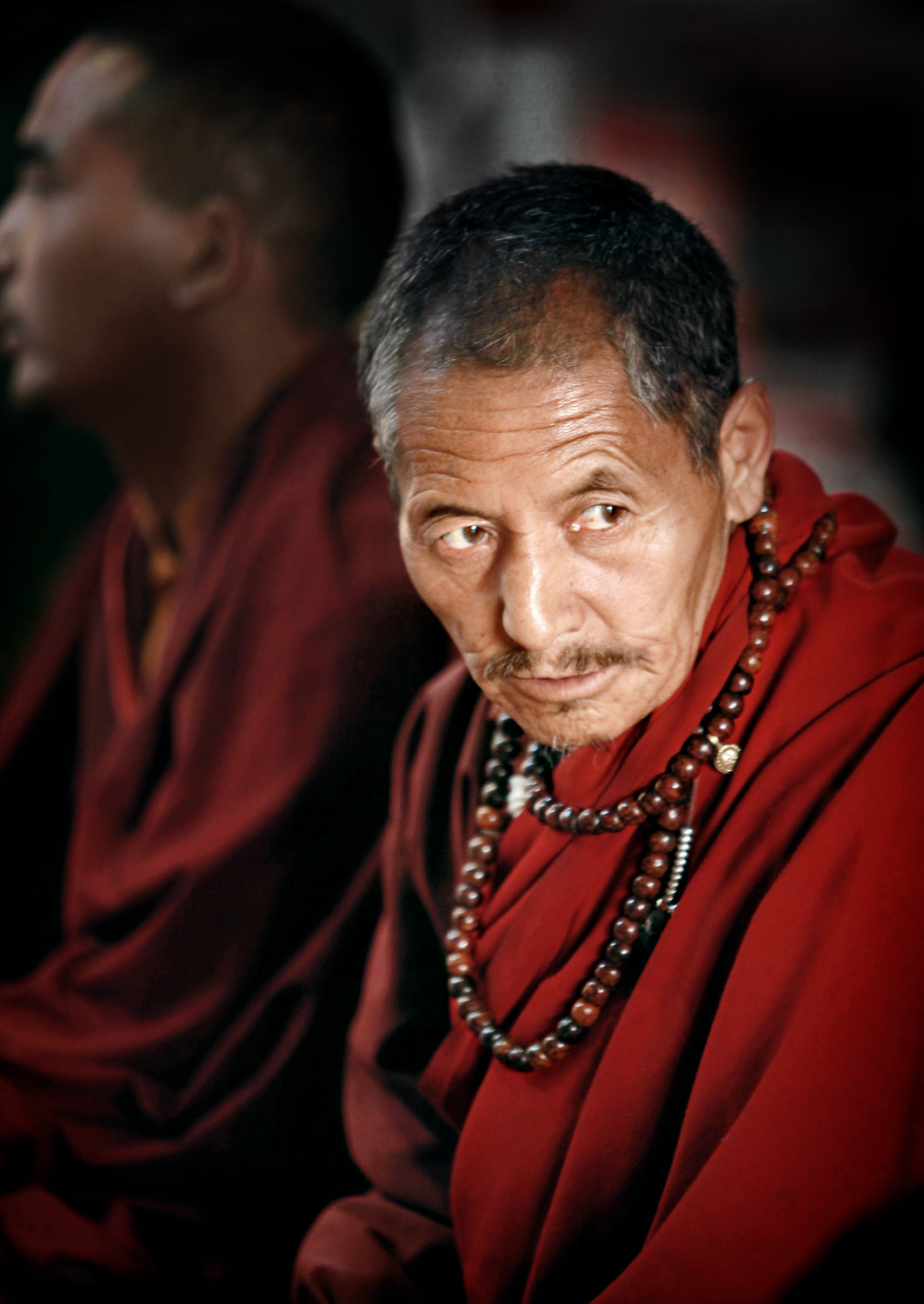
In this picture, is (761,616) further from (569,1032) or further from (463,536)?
(569,1032)

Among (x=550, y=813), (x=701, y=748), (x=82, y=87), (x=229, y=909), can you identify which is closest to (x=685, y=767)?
(x=701, y=748)

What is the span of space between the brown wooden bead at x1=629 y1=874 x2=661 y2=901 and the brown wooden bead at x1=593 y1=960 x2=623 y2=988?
55mm

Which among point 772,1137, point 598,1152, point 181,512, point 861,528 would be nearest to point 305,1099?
point 598,1152

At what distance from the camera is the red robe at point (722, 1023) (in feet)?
2.28

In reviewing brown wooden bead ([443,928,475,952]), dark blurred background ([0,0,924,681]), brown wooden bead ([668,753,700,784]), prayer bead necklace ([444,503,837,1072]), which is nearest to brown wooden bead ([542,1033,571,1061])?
prayer bead necklace ([444,503,837,1072])

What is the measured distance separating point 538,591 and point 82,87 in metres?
1.10

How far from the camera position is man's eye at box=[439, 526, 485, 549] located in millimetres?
772

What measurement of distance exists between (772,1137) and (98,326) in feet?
4.14

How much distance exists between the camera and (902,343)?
207 cm

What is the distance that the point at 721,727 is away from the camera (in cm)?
78

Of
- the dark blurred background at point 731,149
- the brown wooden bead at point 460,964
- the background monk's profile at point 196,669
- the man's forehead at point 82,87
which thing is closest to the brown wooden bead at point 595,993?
the brown wooden bead at point 460,964

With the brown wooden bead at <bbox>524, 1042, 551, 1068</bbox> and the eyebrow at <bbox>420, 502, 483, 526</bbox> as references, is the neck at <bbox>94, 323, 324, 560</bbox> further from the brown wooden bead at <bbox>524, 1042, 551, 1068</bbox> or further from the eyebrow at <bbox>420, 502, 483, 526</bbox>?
the brown wooden bead at <bbox>524, 1042, 551, 1068</bbox>

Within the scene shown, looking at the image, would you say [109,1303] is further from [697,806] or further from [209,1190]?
[697,806]

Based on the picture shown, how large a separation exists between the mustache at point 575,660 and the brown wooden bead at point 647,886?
15 cm
